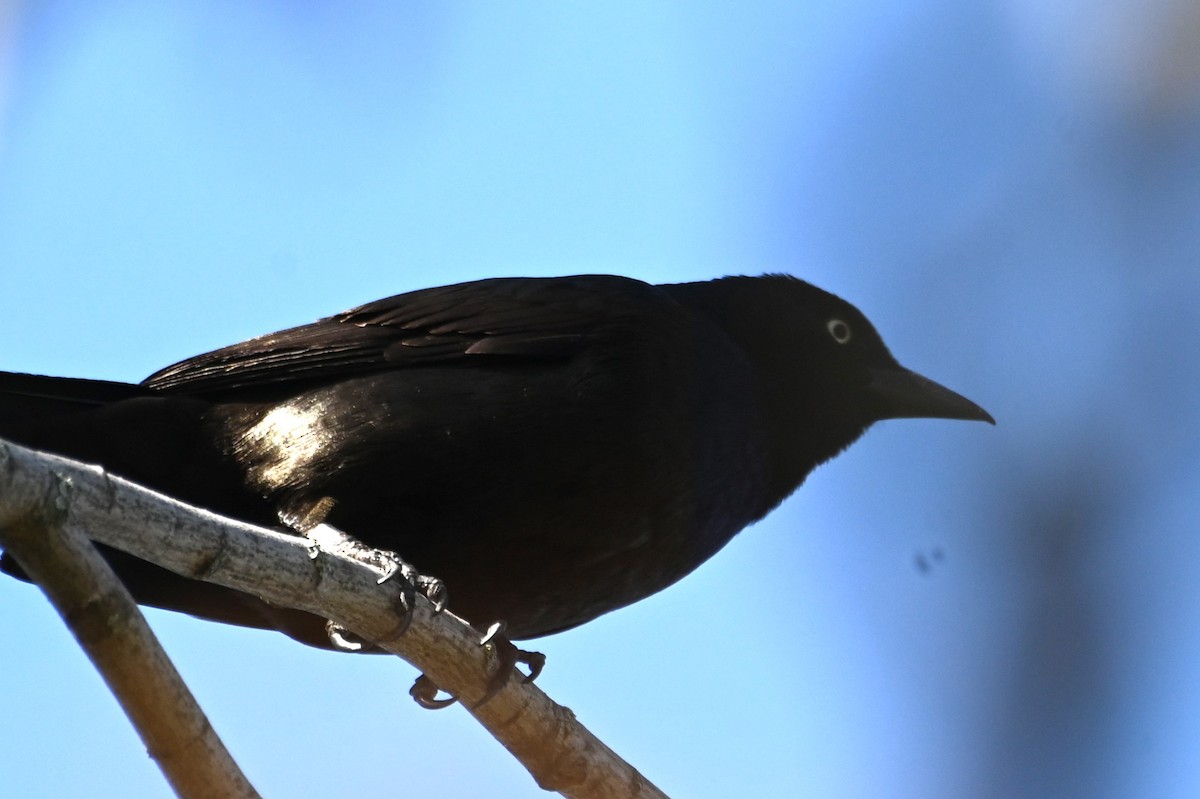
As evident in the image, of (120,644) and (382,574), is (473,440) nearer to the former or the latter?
(382,574)

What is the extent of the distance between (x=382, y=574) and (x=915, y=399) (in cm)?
284

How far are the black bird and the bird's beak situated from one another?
0.76 metres

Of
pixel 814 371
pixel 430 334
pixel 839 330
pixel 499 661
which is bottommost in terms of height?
pixel 499 661

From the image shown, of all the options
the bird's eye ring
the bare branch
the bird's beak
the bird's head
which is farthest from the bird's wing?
the bare branch

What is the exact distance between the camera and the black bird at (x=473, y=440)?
14.7 feet

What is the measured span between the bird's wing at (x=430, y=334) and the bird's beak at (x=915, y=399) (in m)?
1.16

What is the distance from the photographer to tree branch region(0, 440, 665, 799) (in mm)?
3018

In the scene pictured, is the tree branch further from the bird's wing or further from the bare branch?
the bird's wing

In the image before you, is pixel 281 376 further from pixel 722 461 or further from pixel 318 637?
pixel 722 461

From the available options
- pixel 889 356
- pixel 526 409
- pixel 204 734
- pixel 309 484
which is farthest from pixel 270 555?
pixel 889 356

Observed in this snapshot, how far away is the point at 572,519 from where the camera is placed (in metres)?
4.51

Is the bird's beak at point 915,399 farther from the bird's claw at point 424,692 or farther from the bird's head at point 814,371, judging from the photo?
the bird's claw at point 424,692

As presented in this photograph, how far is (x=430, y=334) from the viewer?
5.17 m

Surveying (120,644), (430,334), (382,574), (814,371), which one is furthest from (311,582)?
(814,371)
